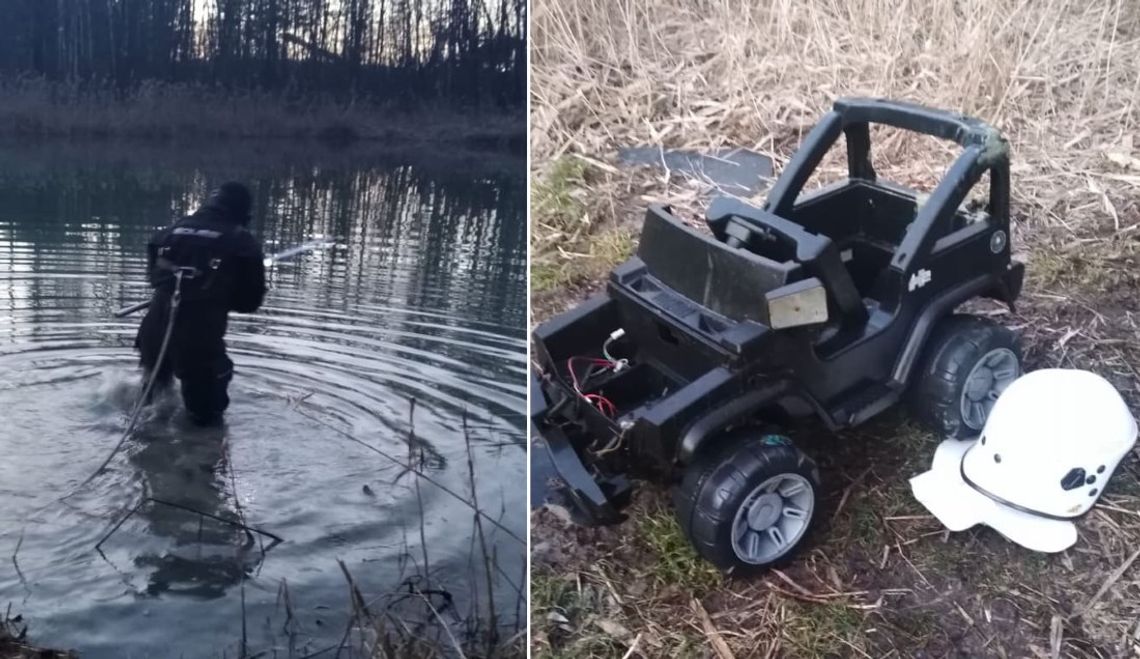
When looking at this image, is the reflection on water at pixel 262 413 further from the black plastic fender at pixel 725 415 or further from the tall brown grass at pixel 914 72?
the tall brown grass at pixel 914 72

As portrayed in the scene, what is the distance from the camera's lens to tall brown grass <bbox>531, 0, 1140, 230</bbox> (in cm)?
124

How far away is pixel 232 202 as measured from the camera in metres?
0.77

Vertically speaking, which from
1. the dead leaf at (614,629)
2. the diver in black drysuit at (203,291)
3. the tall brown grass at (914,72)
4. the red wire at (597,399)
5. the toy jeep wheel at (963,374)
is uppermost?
the tall brown grass at (914,72)

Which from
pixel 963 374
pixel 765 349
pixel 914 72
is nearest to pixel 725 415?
pixel 765 349

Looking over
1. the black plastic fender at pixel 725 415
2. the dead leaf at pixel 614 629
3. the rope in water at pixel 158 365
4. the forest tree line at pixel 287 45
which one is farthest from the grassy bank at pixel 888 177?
the rope in water at pixel 158 365

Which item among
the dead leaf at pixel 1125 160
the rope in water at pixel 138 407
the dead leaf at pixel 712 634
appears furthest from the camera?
the dead leaf at pixel 1125 160

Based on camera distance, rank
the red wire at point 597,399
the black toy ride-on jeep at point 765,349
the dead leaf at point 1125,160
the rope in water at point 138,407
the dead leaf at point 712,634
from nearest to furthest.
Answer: the rope in water at point 138,407 < the dead leaf at point 712,634 < the black toy ride-on jeep at point 765,349 < the red wire at point 597,399 < the dead leaf at point 1125,160

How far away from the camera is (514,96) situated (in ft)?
2.74

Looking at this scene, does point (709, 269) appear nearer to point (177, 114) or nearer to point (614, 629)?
point (614, 629)

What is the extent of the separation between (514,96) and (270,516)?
0.38 m

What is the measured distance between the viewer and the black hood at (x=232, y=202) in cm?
77

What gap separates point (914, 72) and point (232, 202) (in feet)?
2.92

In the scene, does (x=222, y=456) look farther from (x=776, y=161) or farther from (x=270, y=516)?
(x=776, y=161)

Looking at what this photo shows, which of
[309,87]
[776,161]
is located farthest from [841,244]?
[309,87]
